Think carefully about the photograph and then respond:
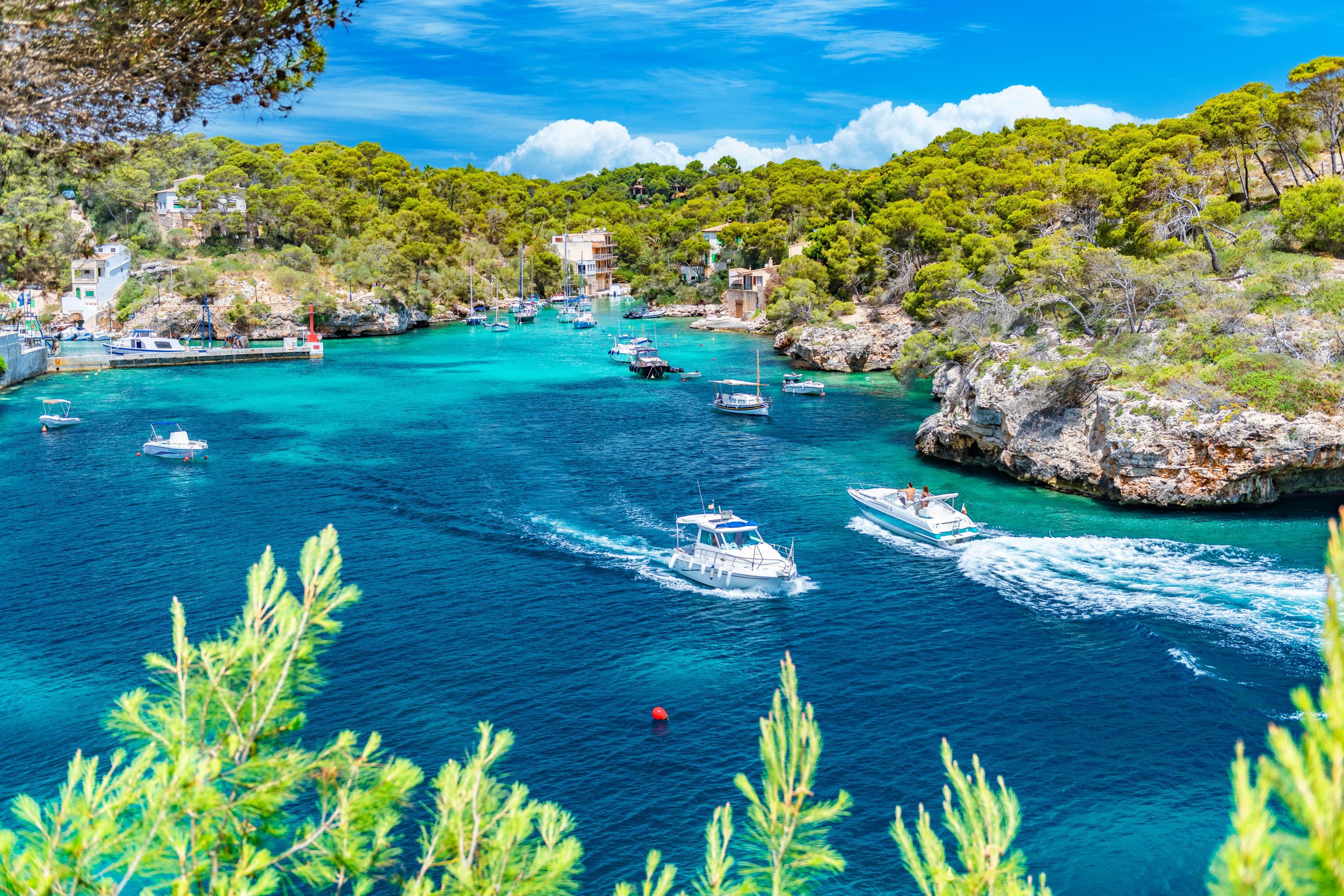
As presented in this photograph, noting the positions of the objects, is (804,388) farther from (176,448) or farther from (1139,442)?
(176,448)

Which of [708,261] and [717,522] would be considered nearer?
[717,522]

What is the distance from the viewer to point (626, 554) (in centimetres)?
3747

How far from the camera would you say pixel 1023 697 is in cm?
2550

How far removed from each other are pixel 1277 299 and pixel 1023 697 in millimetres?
30505

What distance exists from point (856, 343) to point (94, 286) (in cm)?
9293

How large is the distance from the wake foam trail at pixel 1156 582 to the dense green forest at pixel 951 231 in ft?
28.9

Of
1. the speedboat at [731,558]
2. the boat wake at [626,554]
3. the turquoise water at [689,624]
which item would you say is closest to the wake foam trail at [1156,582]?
the turquoise water at [689,624]

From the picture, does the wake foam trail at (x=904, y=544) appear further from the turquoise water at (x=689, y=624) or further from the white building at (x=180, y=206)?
the white building at (x=180, y=206)

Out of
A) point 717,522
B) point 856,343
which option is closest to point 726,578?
point 717,522

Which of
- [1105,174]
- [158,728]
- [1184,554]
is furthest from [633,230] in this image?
[158,728]

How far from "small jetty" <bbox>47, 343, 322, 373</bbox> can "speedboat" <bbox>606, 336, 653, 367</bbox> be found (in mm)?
31784

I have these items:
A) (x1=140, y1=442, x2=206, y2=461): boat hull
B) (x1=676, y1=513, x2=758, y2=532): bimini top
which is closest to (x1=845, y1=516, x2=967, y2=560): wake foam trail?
(x1=676, y1=513, x2=758, y2=532): bimini top

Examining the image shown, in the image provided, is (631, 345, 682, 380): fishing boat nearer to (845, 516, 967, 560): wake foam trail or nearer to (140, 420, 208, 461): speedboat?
(140, 420, 208, 461): speedboat

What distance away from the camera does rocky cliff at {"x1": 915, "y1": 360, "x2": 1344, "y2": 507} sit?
38.7 metres
